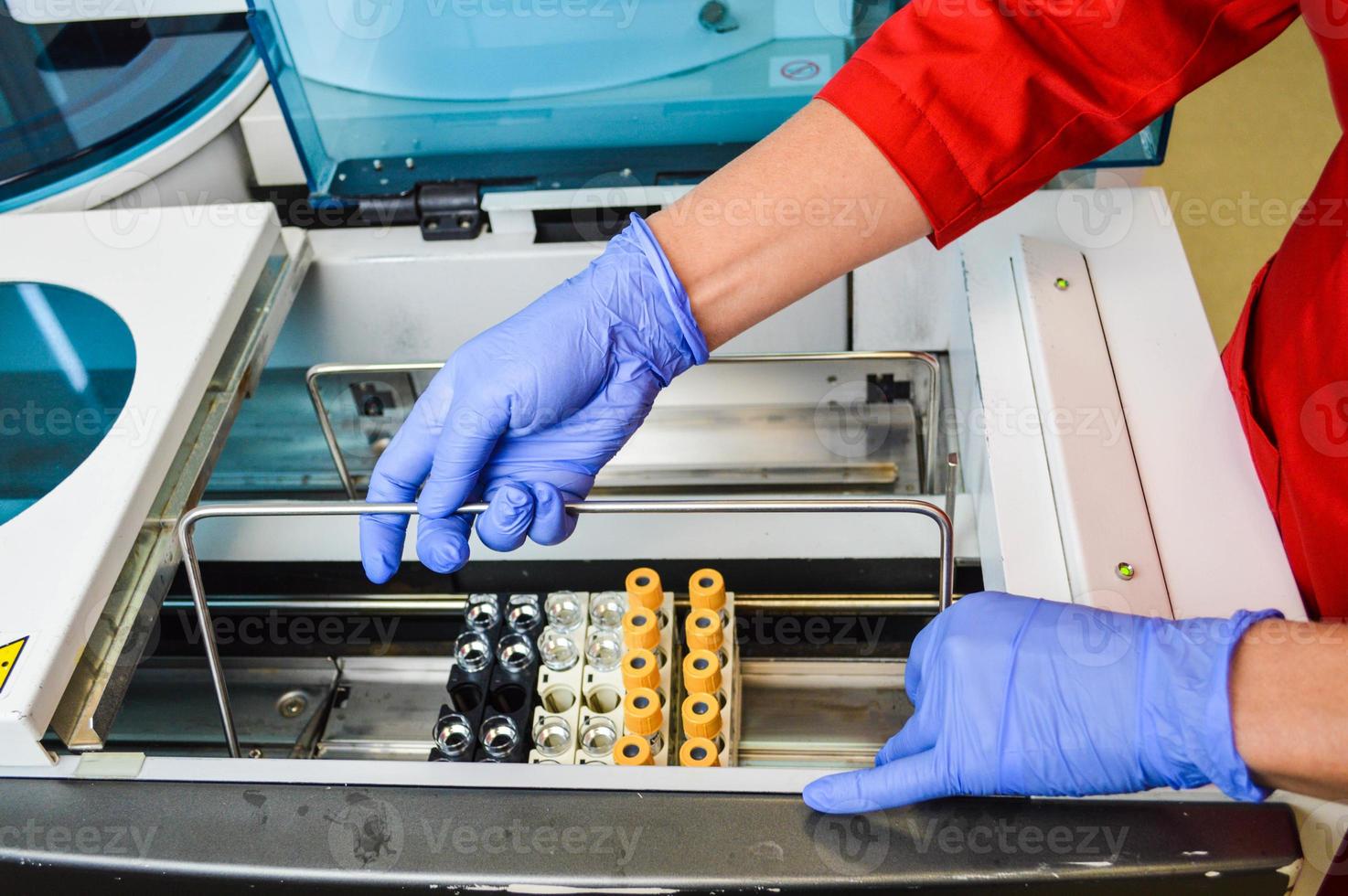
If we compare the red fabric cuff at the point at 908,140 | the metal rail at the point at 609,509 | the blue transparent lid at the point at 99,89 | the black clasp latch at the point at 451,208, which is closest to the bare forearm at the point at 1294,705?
the metal rail at the point at 609,509

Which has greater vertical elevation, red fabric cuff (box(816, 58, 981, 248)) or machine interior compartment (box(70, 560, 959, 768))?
red fabric cuff (box(816, 58, 981, 248))

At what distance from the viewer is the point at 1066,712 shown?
0.82 m

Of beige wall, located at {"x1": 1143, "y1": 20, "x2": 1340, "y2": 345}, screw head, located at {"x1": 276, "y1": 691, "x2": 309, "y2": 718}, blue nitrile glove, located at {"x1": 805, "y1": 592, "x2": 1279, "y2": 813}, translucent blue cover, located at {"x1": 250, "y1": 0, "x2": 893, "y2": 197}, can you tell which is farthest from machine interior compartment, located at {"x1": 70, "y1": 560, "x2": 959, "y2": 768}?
beige wall, located at {"x1": 1143, "y1": 20, "x2": 1340, "y2": 345}

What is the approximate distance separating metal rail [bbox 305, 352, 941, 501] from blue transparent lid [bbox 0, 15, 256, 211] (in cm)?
46

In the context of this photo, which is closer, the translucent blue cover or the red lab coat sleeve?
the red lab coat sleeve

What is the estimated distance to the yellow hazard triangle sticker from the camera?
0.86 meters

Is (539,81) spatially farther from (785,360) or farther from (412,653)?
(412,653)

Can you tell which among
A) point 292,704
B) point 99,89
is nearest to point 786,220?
point 292,704

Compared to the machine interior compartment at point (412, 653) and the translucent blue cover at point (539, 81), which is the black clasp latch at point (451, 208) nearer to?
the translucent blue cover at point (539, 81)

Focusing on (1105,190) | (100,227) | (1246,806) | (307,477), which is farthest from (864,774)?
(100,227)

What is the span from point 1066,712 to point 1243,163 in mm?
2342

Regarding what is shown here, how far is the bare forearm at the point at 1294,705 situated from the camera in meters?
0.73

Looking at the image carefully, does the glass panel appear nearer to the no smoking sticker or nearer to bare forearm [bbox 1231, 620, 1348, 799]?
the no smoking sticker

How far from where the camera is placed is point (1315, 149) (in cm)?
269
